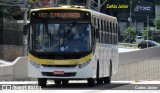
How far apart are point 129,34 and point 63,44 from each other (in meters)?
80.8

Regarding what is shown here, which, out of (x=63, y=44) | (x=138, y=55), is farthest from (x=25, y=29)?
(x=138, y=55)

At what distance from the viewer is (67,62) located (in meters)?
23.6

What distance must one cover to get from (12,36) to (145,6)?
Result: 2922 inches

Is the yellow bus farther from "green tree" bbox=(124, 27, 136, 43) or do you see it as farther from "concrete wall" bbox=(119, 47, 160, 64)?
"green tree" bbox=(124, 27, 136, 43)

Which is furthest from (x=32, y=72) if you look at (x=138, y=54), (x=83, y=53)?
(x=138, y=54)

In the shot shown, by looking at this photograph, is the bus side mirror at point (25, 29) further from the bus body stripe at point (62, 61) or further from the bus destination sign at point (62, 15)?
the bus body stripe at point (62, 61)

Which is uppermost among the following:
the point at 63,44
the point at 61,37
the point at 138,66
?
the point at 61,37

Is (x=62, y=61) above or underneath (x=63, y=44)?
underneath

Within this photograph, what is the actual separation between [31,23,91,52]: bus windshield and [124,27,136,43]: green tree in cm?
7926

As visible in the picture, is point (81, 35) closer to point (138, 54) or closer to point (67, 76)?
point (67, 76)

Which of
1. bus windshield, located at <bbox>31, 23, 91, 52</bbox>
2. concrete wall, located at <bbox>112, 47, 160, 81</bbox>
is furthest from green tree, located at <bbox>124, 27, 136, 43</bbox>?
bus windshield, located at <bbox>31, 23, 91, 52</bbox>

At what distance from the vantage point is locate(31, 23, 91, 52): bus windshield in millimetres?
23828

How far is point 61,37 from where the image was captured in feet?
78.4

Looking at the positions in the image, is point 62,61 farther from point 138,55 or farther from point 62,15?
point 138,55
